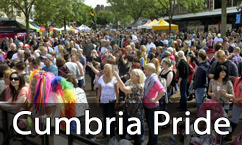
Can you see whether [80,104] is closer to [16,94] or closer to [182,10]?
[16,94]

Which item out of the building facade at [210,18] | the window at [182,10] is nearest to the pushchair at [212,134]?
the building facade at [210,18]

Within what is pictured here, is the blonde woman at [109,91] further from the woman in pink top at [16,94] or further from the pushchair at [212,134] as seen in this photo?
the pushchair at [212,134]

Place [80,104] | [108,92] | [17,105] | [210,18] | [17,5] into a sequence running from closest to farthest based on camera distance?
[17,105] → [80,104] → [108,92] → [17,5] → [210,18]

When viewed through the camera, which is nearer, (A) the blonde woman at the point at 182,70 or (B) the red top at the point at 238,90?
(B) the red top at the point at 238,90

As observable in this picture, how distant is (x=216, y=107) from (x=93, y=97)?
6032 millimetres

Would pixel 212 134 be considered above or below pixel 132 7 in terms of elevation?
below

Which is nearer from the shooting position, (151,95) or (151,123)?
(151,95)

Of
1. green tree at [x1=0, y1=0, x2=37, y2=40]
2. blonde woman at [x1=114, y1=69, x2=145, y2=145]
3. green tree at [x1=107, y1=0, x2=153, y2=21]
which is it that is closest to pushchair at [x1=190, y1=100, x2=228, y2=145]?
blonde woman at [x1=114, y1=69, x2=145, y2=145]

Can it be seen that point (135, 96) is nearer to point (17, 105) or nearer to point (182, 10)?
point (17, 105)

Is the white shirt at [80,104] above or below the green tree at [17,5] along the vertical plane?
below

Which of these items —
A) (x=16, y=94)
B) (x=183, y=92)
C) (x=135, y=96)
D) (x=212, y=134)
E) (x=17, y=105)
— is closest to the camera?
(x=212, y=134)

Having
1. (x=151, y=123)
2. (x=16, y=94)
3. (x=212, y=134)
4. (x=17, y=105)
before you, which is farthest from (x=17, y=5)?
(x=212, y=134)

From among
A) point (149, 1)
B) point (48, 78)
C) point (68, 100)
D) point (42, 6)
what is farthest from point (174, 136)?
point (149, 1)

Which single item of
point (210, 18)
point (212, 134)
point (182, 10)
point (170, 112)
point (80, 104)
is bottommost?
point (170, 112)
